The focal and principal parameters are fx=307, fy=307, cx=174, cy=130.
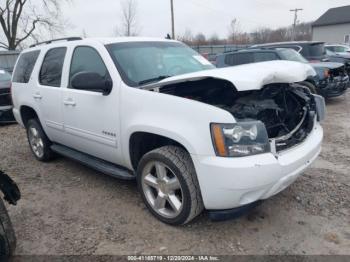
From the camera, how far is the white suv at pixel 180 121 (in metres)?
2.43

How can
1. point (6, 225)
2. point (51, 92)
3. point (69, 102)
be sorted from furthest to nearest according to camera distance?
point (51, 92) → point (69, 102) → point (6, 225)

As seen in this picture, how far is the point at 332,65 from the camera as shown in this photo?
8664 mm

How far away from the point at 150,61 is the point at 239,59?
6.85 metres

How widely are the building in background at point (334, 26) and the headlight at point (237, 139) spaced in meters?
49.2

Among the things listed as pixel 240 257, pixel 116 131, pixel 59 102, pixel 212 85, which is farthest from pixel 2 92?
pixel 240 257

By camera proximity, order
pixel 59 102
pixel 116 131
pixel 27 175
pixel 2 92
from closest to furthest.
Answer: pixel 116 131 < pixel 59 102 < pixel 27 175 < pixel 2 92

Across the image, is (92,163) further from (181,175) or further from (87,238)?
(181,175)

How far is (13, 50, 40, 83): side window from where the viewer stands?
4727 mm

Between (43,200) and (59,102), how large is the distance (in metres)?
1.25

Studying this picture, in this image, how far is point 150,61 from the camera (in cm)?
350

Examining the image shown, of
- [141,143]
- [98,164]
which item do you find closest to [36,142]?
[98,164]

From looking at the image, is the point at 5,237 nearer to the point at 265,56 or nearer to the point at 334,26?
the point at 265,56

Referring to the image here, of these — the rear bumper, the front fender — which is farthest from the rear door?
the rear bumper

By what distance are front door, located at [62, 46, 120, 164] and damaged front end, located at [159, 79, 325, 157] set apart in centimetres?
73
